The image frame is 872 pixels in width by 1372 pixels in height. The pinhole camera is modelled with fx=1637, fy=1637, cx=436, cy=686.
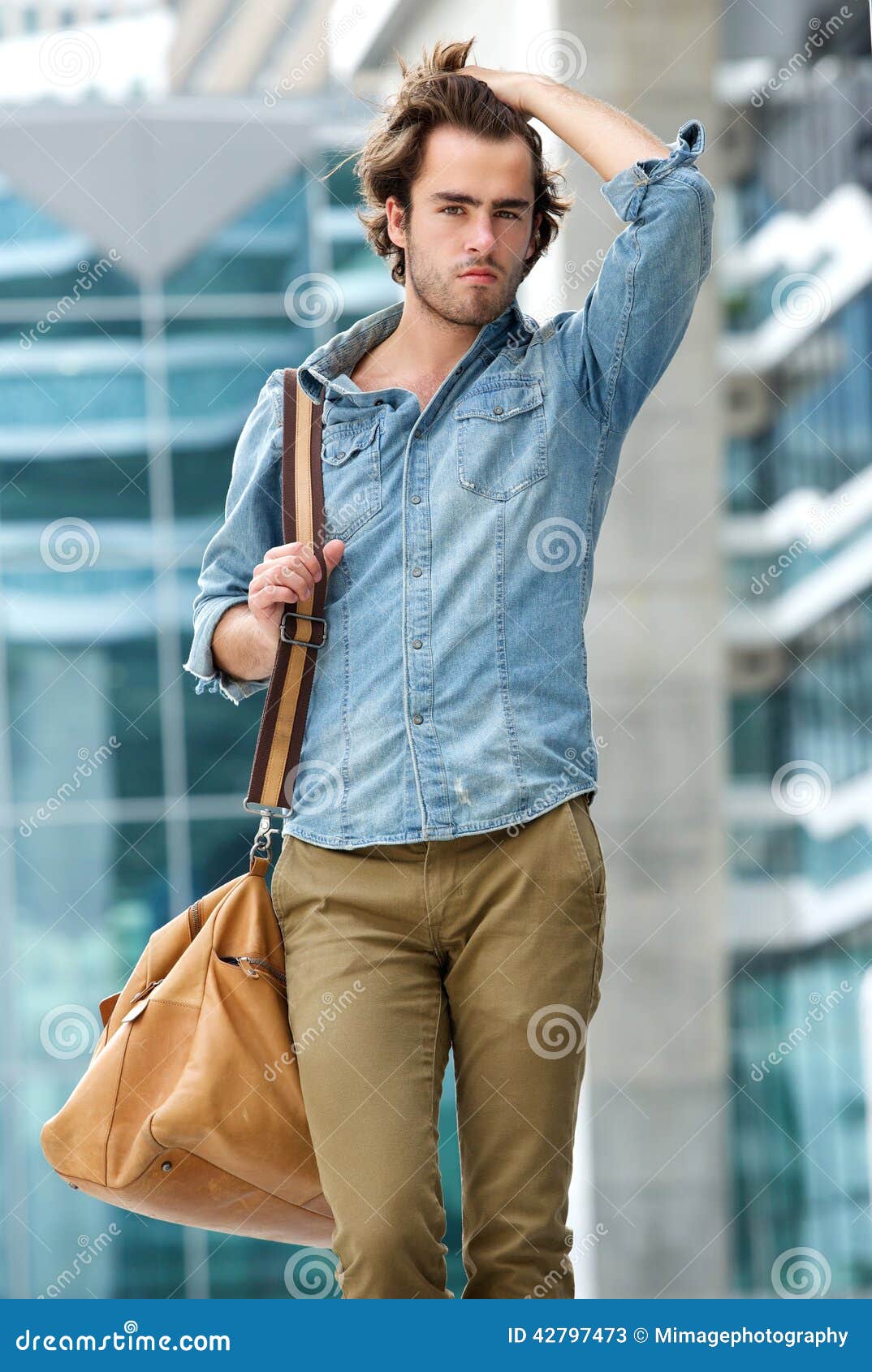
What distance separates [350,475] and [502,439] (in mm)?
218

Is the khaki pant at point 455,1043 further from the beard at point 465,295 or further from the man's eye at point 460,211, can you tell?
the man's eye at point 460,211

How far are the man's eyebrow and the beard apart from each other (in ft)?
0.24

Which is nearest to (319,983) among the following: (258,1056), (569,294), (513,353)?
(258,1056)

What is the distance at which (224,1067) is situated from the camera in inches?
81.5

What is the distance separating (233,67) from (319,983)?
642 cm

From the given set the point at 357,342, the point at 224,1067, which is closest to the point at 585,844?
the point at 224,1067

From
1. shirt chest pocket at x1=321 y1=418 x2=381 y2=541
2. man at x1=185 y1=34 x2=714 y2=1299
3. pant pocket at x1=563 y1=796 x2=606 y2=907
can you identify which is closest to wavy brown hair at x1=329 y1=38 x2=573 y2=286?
man at x1=185 y1=34 x2=714 y2=1299

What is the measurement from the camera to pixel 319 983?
2059mm

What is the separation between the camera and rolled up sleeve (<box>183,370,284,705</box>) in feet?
7.55

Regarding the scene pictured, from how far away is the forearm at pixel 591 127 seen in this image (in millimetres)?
2191

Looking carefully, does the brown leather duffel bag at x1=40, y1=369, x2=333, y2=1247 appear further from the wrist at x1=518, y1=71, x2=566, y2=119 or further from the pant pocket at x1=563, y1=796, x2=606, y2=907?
the wrist at x1=518, y1=71, x2=566, y2=119

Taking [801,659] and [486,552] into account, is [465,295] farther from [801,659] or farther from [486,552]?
[801,659]

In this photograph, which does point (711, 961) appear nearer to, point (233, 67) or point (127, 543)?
point (127, 543)

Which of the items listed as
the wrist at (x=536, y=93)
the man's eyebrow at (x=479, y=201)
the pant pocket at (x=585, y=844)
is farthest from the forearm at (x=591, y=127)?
the pant pocket at (x=585, y=844)
